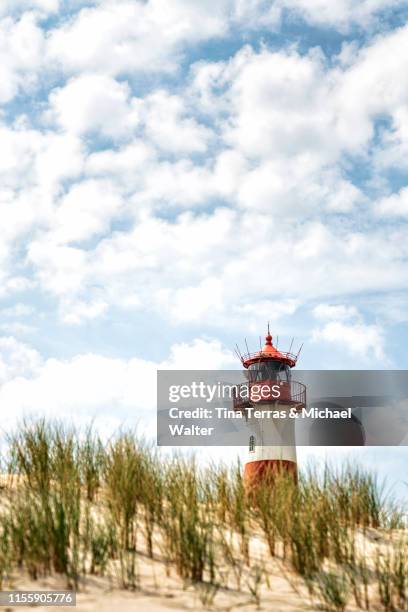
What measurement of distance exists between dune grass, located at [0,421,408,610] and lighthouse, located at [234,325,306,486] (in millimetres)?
10357

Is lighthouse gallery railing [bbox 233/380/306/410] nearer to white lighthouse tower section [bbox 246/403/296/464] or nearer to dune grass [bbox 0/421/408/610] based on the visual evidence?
white lighthouse tower section [bbox 246/403/296/464]

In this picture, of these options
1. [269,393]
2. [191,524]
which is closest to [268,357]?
[269,393]

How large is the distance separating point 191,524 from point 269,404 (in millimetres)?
12660

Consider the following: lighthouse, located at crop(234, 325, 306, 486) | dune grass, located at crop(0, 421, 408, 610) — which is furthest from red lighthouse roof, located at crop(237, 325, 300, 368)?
dune grass, located at crop(0, 421, 408, 610)

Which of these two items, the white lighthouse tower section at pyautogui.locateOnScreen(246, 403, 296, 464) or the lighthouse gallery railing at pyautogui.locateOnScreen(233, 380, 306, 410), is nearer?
the white lighthouse tower section at pyautogui.locateOnScreen(246, 403, 296, 464)

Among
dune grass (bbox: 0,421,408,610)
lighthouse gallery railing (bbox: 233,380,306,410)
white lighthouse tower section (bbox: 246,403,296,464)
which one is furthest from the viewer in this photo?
lighthouse gallery railing (bbox: 233,380,306,410)

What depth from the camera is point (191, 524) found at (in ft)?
17.4

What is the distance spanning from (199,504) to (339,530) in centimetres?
136

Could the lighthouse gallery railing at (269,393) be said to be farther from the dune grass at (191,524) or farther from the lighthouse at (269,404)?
the dune grass at (191,524)

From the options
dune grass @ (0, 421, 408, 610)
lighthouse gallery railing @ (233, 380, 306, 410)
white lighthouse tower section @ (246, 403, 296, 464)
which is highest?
lighthouse gallery railing @ (233, 380, 306, 410)

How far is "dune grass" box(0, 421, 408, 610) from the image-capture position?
16.3ft

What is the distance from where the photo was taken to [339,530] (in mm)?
5902

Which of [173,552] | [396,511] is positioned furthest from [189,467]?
[396,511]

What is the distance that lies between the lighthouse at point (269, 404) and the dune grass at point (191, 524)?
34.0 feet
